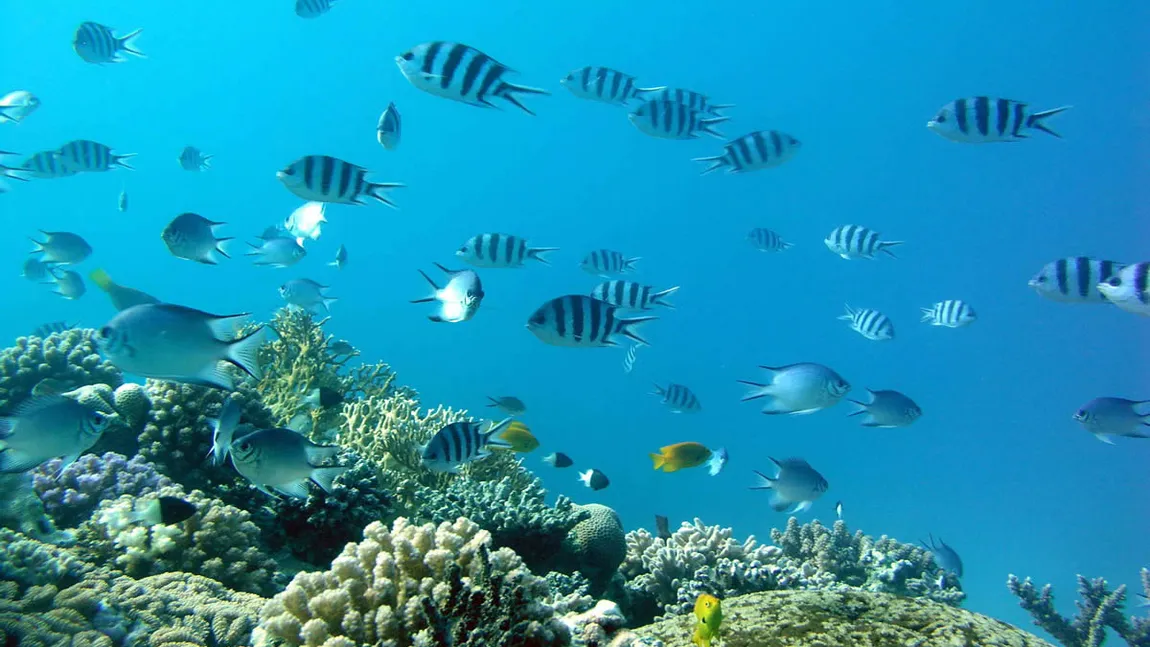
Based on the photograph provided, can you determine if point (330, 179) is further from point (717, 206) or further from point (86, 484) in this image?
point (717, 206)

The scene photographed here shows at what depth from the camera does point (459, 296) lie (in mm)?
4754

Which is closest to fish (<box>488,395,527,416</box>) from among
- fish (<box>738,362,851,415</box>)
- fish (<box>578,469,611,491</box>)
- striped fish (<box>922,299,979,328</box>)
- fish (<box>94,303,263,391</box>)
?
fish (<box>578,469,611,491</box>)

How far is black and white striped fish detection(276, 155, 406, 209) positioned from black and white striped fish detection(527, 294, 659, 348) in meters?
1.71

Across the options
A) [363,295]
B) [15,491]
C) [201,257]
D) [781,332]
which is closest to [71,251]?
[201,257]

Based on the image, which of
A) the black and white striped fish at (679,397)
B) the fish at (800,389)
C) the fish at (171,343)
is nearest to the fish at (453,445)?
the fish at (171,343)

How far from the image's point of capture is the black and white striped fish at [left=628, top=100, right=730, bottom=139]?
7.94 meters

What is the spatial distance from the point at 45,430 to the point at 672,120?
7.02 metres

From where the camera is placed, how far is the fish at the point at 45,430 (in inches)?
127

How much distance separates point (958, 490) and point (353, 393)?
61400 mm

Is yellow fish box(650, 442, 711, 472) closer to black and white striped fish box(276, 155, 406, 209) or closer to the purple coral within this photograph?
black and white striped fish box(276, 155, 406, 209)

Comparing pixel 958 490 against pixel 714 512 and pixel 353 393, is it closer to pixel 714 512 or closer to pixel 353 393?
pixel 714 512

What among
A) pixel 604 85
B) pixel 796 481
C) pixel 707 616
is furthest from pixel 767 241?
pixel 707 616

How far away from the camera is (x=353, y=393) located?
8.39m

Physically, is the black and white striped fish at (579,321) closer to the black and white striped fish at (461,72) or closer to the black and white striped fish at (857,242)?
the black and white striped fish at (461,72)
